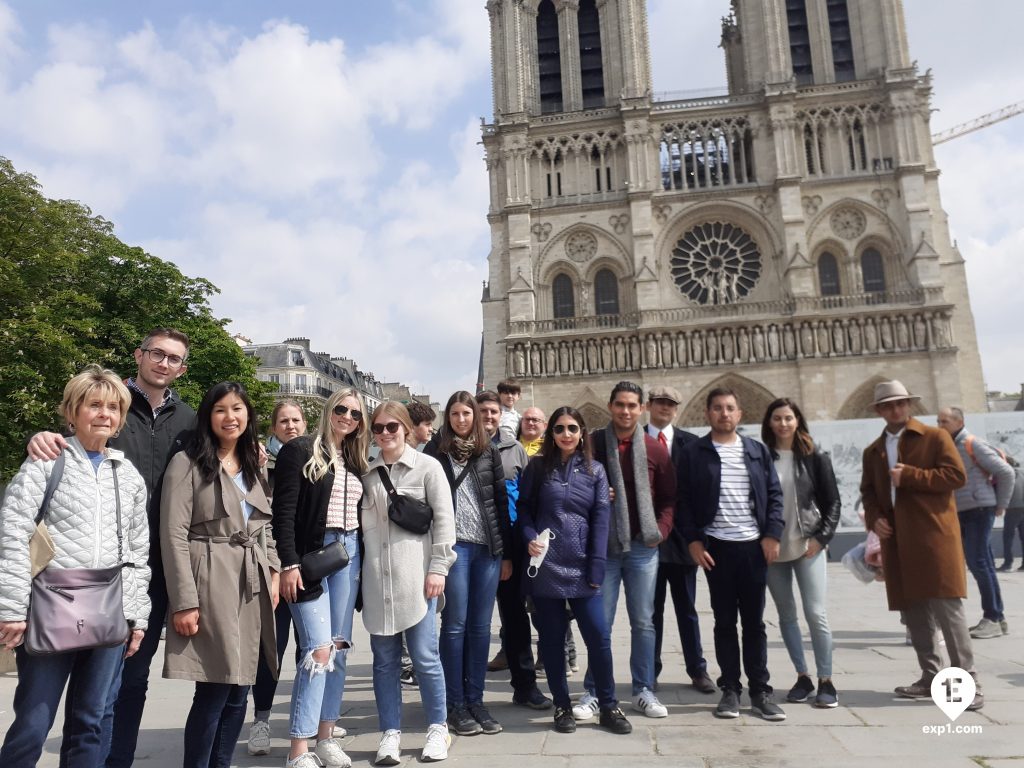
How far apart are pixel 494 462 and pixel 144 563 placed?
2035mm

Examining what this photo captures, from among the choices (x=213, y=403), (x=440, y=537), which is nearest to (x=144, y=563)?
(x=213, y=403)

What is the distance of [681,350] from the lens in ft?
94.7

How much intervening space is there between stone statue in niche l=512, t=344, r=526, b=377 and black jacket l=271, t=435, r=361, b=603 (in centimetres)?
2545

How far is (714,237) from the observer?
30.8 m

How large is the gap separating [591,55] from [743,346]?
1480 cm

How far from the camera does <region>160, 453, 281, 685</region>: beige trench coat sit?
10.7ft

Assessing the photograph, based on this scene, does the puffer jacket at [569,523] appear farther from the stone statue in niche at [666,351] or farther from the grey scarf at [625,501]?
the stone statue in niche at [666,351]

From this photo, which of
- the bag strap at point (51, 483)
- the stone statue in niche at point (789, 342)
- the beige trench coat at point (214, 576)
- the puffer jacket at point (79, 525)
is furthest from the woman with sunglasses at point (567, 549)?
the stone statue in niche at point (789, 342)

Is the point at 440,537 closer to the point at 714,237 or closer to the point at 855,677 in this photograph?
the point at 855,677

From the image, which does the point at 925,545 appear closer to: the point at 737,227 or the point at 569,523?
the point at 569,523

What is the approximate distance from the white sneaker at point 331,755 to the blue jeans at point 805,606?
2644 mm

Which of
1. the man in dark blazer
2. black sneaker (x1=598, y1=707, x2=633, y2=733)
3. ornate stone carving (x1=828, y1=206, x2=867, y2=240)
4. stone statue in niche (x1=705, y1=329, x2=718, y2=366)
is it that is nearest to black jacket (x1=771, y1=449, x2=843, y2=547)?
the man in dark blazer

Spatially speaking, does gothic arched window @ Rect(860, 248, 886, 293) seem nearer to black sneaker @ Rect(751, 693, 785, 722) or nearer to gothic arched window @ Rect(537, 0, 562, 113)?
gothic arched window @ Rect(537, 0, 562, 113)

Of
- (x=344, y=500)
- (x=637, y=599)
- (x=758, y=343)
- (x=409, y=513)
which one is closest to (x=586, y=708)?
(x=637, y=599)
